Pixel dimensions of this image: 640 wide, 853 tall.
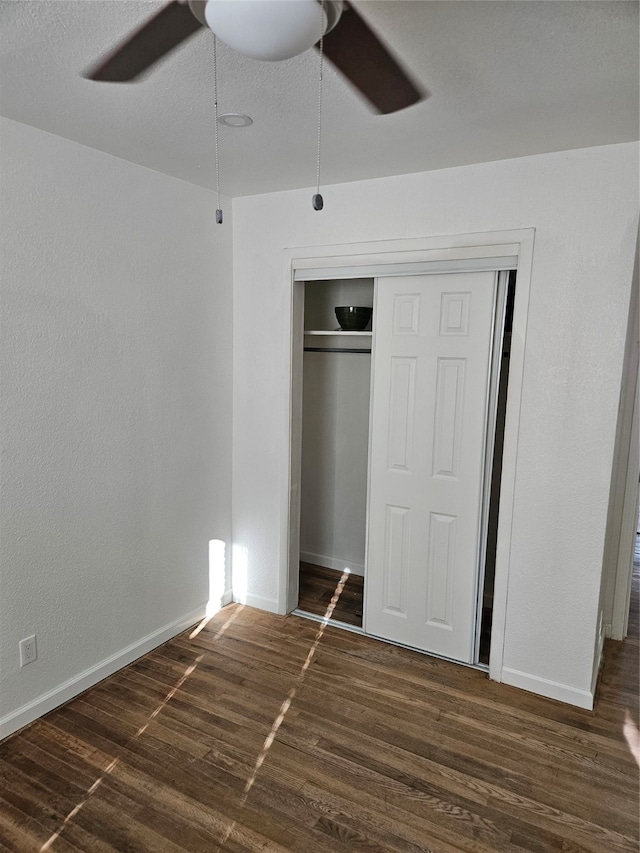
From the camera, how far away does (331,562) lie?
422 cm

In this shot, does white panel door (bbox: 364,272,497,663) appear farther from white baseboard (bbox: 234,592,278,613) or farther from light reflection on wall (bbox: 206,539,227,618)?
light reflection on wall (bbox: 206,539,227,618)

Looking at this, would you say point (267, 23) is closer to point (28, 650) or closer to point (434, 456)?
point (434, 456)

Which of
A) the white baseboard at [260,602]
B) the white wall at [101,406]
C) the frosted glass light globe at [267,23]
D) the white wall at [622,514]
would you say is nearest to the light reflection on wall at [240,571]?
the white baseboard at [260,602]

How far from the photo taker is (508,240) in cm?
259

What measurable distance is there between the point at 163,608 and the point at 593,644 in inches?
83.8

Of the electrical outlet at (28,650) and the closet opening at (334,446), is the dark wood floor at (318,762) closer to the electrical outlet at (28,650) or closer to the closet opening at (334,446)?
the electrical outlet at (28,650)

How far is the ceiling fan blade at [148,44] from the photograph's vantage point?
142 cm

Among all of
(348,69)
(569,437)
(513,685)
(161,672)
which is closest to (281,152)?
(348,69)

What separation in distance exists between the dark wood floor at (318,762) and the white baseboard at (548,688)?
0.05 metres

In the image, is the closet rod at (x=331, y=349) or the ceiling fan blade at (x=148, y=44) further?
the closet rod at (x=331, y=349)

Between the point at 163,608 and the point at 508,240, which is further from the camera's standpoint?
the point at 163,608

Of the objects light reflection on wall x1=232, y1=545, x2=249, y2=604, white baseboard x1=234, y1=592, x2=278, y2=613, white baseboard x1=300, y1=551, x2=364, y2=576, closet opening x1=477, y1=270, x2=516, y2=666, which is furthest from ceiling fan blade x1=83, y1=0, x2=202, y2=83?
white baseboard x1=300, y1=551, x2=364, y2=576

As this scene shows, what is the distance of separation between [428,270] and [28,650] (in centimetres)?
246

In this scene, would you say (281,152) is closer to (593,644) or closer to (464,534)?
(464,534)
